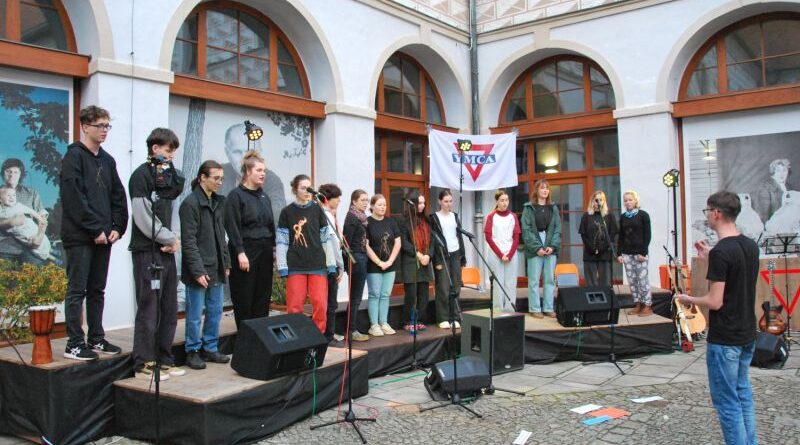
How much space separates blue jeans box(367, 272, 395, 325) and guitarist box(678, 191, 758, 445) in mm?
3342

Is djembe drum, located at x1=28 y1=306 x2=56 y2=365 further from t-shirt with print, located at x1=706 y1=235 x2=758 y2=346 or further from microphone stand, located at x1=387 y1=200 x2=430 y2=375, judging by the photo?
t-shirt with print, located at x1=706 y1=235 x2=758 y2=346

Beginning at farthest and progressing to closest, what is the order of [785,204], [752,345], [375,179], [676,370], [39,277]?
1. [375,179]
2. [785,204]
3. [676,370]
4. [39,277]
5. [752,345]

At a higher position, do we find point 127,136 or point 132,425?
point 127,136

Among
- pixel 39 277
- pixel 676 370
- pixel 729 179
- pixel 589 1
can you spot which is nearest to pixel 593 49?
pixel 589 1

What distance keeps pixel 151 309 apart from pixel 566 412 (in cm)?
323

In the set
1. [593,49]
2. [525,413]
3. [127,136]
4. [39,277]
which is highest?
[593,49]

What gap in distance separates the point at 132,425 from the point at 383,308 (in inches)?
112

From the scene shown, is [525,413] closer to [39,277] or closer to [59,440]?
[59,440]

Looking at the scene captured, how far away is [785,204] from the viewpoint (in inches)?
344

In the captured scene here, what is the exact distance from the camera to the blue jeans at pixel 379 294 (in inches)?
250

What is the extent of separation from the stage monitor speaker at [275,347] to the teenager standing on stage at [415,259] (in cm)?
199

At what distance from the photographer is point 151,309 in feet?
14.1

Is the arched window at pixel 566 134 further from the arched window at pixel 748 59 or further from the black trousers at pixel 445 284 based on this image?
the black trousers at pixel 445 284

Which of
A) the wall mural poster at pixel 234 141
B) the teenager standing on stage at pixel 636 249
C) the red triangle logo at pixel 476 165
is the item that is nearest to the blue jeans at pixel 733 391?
the teenager standing on stage at pixel 636 249
